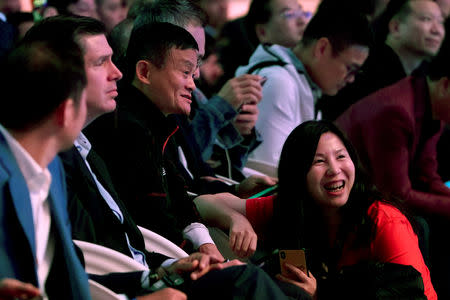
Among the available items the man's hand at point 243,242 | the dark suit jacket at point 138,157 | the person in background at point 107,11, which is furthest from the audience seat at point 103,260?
the person in background at point 107,11

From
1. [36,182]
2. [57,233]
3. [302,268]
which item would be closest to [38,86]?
[36,182]

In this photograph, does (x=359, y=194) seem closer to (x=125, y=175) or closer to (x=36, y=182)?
(x=125, y=175)

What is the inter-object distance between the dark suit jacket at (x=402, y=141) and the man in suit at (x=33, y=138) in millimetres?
1875

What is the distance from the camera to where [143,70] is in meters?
2.04

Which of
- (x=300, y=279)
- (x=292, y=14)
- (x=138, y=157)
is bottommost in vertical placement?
(x=300, y=279)

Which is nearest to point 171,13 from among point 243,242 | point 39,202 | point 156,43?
point 156,43

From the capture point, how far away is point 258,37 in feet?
12.3

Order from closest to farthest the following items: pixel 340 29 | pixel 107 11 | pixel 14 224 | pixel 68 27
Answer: pixel 14 224 < pixel 68 27 < pixel 340 29 < pixel 107 11

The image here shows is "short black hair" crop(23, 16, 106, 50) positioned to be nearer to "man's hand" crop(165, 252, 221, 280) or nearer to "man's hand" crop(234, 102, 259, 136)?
"man's hand" crop(165, 252, 221, 280)

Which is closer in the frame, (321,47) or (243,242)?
(243,242)

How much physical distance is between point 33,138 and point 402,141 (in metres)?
2.00

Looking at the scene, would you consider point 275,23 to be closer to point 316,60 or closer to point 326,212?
point 316,60

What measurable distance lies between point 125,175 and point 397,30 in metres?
2.44

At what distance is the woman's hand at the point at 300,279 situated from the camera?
187 cm
